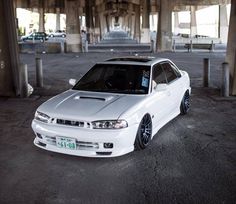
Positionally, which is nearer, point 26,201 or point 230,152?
point 26,201

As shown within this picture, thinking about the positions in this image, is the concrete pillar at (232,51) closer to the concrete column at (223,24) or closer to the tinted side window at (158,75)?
the tinted side window at (158,75)

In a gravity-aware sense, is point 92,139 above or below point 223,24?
below

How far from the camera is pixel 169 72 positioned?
25.7 feet

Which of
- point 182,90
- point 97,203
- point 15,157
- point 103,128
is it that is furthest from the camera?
point 182,90

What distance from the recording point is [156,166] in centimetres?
567

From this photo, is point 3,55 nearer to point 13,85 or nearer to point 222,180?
point 13,85

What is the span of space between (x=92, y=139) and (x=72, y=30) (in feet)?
96.0

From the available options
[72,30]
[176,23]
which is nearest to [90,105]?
[72,30]

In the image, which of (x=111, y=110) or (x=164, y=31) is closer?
(x=111, y=110)

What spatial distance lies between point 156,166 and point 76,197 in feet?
4.92

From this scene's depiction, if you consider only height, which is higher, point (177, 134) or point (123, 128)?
point (123, 128)

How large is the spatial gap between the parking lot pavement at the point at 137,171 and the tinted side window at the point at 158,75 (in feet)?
3.38

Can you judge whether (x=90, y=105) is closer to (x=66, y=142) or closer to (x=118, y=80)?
(x=66, y=142)

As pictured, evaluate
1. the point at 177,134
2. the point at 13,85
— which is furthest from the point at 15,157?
the point at 13,85
